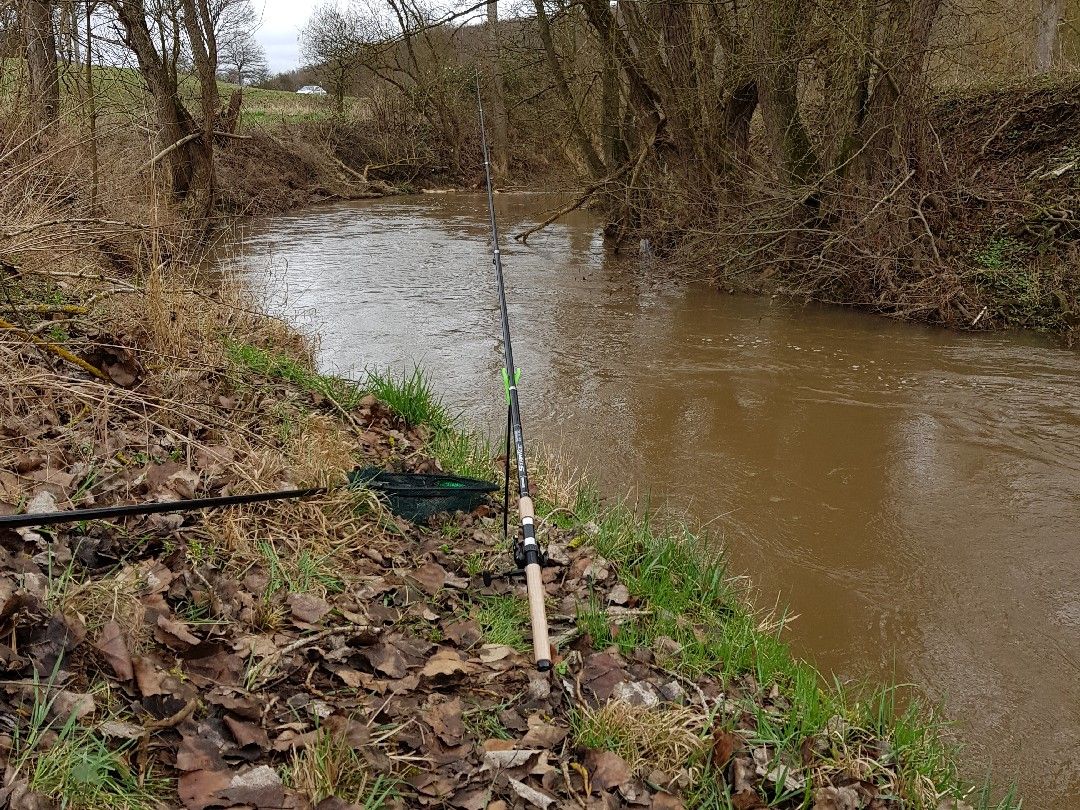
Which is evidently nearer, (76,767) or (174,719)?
(76,767)

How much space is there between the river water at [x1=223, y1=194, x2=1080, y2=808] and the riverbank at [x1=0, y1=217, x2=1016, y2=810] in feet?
1.74

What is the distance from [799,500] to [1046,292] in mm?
5864

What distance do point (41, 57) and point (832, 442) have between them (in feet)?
26.7

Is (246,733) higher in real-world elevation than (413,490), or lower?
lower

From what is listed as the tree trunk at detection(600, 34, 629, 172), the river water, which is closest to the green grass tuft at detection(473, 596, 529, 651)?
the river water

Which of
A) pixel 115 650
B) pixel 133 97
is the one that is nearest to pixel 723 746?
pixel 115 650

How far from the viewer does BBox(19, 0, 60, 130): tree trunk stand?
22.3 ft

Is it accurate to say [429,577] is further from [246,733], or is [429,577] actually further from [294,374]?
[294,374]

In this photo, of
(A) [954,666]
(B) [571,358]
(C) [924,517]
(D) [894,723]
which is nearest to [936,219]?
(B) [571,358]

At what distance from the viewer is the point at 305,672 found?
274 centimetres

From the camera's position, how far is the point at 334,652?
2854 millimetres

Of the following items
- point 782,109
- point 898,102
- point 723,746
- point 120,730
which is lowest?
point 723,746

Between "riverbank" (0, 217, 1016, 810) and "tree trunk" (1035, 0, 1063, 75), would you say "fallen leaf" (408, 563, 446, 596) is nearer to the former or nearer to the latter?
"riverbank" (0, 217, 1016, 810)

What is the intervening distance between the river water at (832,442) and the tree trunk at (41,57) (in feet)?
10.1
